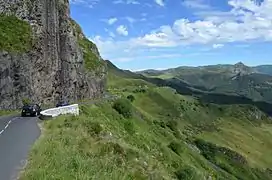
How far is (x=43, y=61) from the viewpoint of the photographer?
76.8 m

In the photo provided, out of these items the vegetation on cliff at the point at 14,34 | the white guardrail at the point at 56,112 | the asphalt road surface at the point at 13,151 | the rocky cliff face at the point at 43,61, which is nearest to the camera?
the asphalt road surface at the point at 13,151

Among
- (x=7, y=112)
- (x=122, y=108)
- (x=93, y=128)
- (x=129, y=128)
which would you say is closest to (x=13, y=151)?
(x=93, y=128)

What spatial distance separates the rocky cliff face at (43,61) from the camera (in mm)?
66438

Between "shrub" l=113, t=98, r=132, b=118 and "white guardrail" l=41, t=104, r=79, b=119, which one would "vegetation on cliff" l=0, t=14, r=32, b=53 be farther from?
"white guardrail" l=41, t=104, r=79, b=119

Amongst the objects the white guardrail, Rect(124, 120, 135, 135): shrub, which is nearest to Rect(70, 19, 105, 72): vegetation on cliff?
Rect(124, 120, 135, 135): shrub

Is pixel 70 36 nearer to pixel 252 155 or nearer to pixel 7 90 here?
pixel 7 90

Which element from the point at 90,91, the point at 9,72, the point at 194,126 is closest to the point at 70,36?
the point at 90,91

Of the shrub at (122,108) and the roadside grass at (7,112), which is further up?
the roadside grass at (7,112)

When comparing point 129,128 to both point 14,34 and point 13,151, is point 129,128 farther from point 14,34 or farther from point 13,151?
point 14,34

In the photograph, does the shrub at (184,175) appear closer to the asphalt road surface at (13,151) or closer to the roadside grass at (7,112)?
the asphalt road surface at (13,151)

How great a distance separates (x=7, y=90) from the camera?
213 ft

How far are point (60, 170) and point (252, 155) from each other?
14213cm

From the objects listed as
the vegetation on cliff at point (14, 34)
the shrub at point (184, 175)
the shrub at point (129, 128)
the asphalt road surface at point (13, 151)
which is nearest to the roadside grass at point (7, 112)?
the vegetation on cliff at point (14, 34)

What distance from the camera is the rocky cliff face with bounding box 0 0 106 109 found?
66438 mm
